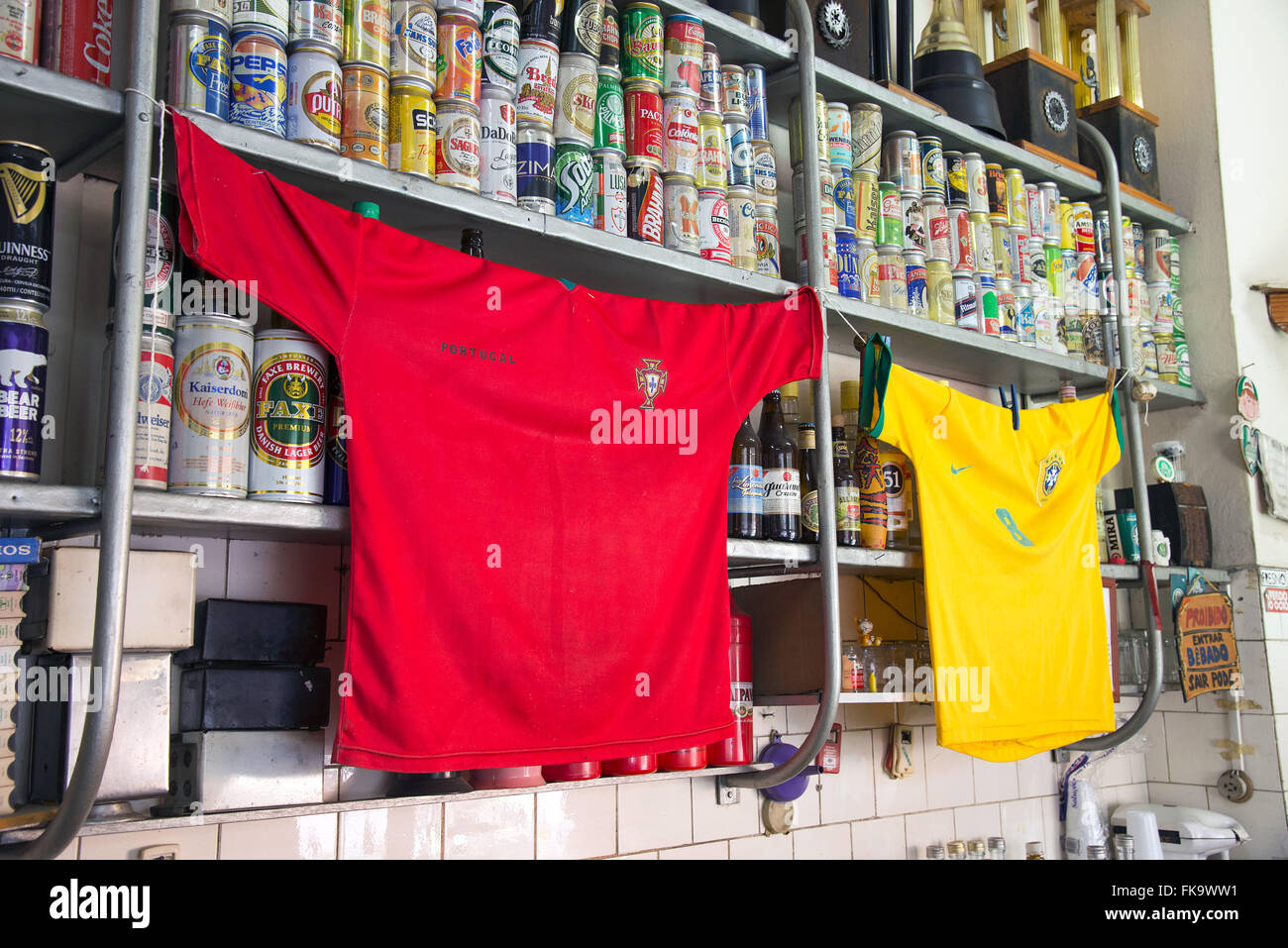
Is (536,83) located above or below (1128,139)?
below

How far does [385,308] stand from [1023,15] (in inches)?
103

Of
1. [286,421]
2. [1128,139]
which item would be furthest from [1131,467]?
[286,421]

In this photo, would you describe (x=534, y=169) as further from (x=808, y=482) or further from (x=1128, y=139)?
(x=1128, y=139)

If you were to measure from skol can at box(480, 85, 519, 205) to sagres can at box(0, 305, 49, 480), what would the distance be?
0.74 m

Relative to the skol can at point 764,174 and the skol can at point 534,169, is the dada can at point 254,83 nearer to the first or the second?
the skol can at point 534,169

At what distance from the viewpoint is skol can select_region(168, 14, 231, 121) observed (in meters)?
1.50

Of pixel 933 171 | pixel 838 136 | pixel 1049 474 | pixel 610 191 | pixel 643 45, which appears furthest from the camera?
pixel 1049 474

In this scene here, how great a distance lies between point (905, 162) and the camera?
8.75ft

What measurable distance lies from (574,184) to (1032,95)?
1860mm

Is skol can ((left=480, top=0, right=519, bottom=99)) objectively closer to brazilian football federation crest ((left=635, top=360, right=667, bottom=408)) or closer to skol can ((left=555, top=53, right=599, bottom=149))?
skol can ((left=555, top=53, right=599, bottom=149))

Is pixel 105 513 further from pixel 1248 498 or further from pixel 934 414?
pixel 1248 498

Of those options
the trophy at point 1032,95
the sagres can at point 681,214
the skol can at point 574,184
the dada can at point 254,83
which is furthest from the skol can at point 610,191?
the trophy at point 1032,95

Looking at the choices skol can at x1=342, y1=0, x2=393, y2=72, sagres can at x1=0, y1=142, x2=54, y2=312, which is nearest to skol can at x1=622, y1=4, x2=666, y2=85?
skol can at x1=342, y1=0, x2=393, y2=72

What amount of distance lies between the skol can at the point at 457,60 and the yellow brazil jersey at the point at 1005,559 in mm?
1062
